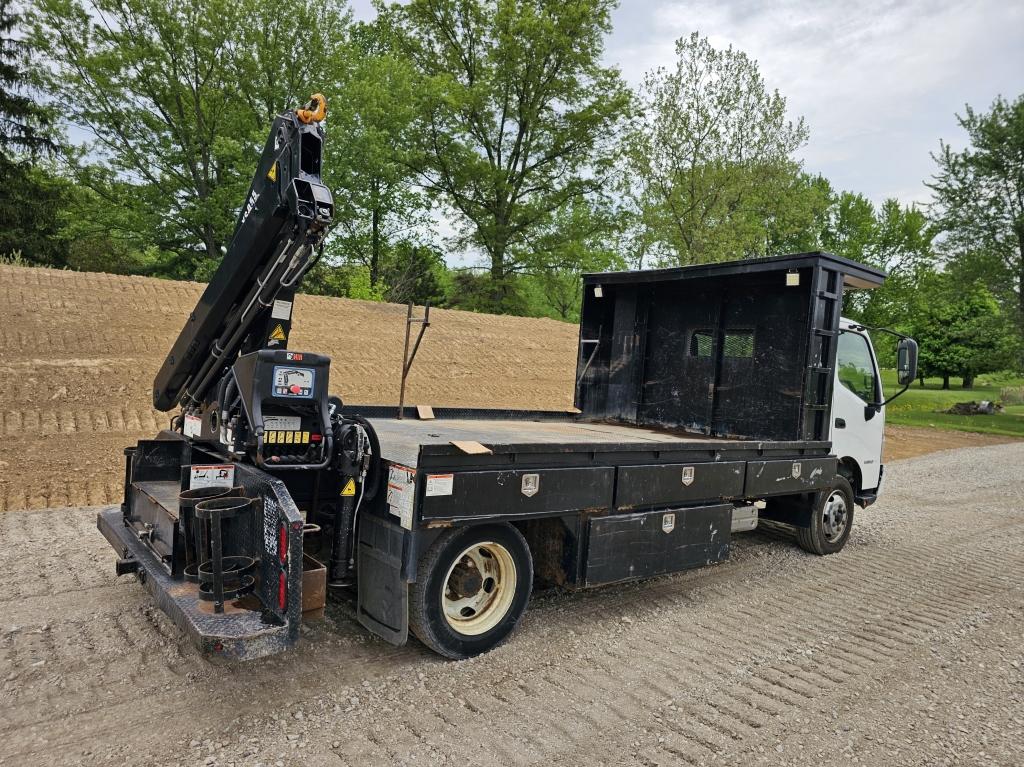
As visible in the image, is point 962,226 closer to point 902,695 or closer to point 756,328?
point 756,328

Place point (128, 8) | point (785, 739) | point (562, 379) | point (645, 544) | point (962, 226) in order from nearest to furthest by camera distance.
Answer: point (785, 739)
point (645, 544)
point (562, 379)
point (128, 8)
point (962, 226)

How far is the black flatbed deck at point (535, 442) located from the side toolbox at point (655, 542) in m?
0.41

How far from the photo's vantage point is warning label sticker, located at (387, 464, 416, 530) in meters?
3.84

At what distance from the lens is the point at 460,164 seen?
31469 millimetres

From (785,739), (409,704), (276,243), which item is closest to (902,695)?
(785,739)

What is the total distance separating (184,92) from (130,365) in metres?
17.2

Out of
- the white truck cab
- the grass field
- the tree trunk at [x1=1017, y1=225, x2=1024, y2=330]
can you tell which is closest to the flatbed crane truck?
the white truck cab

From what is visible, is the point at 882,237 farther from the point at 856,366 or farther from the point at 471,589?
the point at 471,589

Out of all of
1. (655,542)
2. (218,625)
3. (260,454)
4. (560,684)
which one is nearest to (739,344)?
(655,542)

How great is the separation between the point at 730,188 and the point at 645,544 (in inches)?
649

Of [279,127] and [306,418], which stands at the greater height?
[279,127]

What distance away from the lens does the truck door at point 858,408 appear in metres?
7.05

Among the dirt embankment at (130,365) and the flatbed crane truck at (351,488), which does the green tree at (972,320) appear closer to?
the dirt embankment at (130,365)

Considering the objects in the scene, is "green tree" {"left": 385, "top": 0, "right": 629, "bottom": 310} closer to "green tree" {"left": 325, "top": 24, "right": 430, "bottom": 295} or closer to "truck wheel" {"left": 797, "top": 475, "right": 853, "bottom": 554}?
"green tree" {"left": 325, "top": 24, "right": 430, "bottom": 295}
